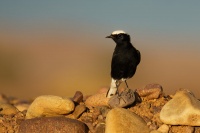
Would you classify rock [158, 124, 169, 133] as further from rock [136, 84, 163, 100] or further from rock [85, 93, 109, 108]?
rock [85, 93, 109, 108]

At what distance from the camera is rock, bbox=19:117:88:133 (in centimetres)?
1143

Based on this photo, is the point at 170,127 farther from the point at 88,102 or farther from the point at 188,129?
the point at 88,102

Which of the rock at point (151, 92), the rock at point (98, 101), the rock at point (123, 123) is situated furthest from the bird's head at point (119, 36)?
the rock at point (123, 123)

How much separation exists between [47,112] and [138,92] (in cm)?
248

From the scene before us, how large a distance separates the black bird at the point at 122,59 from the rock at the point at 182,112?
5.41 feet

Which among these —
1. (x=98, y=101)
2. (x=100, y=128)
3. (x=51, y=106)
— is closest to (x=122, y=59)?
(x=98, y=101)

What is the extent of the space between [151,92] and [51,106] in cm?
267

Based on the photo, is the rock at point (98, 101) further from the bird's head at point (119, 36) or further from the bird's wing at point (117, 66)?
the bird's head at point (119, 36)

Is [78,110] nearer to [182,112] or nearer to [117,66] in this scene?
[117,66]

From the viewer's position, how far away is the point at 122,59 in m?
12.4

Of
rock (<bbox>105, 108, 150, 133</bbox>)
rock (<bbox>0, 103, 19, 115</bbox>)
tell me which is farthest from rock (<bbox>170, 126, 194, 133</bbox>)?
rock (<bbox>0, 103, 19, 115</bbox>)

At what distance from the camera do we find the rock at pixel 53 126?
1143cm

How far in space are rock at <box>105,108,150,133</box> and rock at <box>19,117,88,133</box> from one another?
2.46 ft

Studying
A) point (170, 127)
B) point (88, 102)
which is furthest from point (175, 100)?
point (88, 102)
